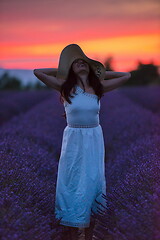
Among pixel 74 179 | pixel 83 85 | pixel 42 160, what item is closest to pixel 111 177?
pixel 42 160

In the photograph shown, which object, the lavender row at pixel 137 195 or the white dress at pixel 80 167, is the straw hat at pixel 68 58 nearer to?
the white dress at pixel 80 167

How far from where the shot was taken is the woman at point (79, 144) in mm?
3004

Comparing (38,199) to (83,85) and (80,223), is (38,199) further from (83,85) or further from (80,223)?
(83,85)

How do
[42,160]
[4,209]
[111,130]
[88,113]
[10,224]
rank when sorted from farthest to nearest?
1. [111,130]
2. [42,160]
3. [88,113]
4. [4,209]
5. [10,224]

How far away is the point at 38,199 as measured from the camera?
2.83 m

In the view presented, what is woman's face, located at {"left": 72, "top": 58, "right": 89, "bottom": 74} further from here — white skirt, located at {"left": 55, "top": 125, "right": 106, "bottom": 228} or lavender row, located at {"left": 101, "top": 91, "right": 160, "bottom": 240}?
lavender row, located at {"left": 101, "top": 91, "right": 160, "bottom": 240}

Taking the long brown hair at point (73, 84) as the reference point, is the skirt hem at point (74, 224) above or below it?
below

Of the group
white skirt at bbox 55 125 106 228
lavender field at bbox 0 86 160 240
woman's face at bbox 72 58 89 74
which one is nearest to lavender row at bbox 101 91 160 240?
lavender field at bbox 0 86 160 240

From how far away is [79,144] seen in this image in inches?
119

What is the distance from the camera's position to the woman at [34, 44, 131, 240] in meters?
3.00

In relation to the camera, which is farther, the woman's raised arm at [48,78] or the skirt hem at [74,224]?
the woman's raised arm at [48,78]

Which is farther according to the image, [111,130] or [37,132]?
[111,130]

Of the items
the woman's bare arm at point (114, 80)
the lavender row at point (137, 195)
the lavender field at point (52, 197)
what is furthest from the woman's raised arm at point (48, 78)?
the lavender row at point (137, 195)

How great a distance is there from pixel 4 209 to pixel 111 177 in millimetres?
1849
